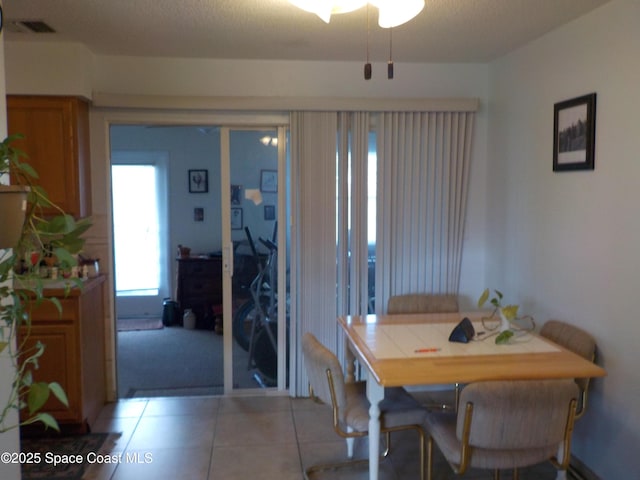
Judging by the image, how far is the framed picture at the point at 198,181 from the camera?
6195 mm

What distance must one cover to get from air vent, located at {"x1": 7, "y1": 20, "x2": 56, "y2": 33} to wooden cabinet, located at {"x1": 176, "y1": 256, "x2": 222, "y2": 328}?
10.5 ft

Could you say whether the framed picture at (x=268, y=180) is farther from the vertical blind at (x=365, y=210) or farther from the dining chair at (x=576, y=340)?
the dining chair at (x=576, y=340)

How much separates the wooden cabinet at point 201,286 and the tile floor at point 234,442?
84.4 inches

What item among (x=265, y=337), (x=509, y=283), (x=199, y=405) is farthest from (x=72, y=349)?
(x=509, y=283)

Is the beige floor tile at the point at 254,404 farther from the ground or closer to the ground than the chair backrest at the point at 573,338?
closer to the ground

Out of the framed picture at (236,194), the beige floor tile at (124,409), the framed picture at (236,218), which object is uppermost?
the framed picture at (236,194)

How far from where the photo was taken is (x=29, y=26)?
296 cm

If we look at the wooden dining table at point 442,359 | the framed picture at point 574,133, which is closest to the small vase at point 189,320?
the wooden dining table at point 442,359

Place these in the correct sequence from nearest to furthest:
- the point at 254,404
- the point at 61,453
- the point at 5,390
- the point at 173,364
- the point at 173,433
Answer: the point at 5,390 < the point at 61,453 < the point at 173,433 < the point at 254,404 < the point at 173,364

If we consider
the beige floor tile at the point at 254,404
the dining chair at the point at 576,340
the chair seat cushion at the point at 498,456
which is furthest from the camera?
the beige floor tile at the point at 254,404

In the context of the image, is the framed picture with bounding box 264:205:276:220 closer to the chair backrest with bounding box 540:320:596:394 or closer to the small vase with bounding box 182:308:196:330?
the chair backrest with bounding box 540:320:596:394

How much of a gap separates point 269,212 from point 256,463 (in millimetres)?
1693

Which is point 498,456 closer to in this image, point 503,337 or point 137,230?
point 503,337

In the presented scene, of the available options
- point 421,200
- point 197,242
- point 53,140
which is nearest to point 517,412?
point 421,200
